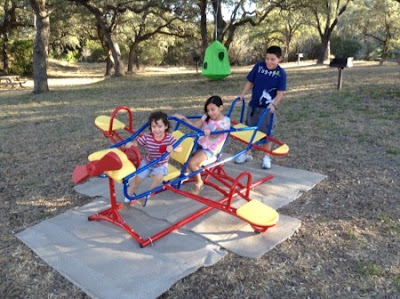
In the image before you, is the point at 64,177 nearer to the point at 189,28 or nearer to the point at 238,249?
the point at 238,249

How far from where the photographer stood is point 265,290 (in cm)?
251

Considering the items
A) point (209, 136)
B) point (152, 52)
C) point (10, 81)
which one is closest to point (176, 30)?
point (10, 81)

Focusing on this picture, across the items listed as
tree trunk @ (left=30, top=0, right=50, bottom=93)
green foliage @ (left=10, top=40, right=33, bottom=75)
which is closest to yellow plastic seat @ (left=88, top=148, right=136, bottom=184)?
tree trunk @ (left=30, top=0, right=50, bottom=93)

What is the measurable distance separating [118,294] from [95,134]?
4.32 meters

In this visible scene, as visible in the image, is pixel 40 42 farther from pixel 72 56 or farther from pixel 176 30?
pixel 72 56

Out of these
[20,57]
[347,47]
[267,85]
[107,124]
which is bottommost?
[107,124]

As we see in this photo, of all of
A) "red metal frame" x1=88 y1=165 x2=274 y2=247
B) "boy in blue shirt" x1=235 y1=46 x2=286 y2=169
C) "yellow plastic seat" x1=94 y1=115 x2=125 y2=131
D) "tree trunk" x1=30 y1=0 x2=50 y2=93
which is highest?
"tree trunk" x1=30 y1=0 x2=50 y2=93

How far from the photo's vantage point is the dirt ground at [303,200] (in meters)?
2.57

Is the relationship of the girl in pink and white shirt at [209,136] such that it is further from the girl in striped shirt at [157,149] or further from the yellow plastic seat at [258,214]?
the yellow plastic seat at [258,214]

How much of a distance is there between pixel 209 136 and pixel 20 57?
25.0 meters

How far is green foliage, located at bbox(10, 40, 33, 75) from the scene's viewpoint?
24.7 metres

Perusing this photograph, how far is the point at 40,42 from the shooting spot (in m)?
12.1

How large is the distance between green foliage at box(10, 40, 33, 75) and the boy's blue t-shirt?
953 inches

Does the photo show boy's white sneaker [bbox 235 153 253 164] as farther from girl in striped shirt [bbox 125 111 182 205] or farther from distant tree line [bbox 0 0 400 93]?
distant tree line [bbox 0 0 400 93]
